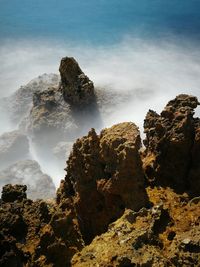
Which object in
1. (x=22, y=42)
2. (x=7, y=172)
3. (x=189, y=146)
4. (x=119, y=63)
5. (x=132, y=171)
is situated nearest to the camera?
(x=132, y=171)

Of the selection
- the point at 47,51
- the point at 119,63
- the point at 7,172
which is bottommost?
the point at 7,172

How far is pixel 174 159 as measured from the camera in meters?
24.0

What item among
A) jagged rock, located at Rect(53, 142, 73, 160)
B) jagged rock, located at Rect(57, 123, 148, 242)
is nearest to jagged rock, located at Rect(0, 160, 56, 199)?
jagged rock, located at Rect(53, 142, 73, 160)

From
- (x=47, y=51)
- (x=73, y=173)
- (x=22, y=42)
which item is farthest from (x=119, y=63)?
(x=73, y=173)

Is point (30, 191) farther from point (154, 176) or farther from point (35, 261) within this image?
point (35, 261)

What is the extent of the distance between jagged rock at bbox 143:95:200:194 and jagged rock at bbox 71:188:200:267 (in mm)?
4379

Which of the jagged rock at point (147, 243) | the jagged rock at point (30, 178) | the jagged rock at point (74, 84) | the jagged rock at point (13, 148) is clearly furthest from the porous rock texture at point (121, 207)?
the jagged rock at point (13, 148)

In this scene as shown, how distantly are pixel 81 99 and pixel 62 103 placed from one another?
14.9 ft

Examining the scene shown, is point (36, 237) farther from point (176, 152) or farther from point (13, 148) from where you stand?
point (13, 148)

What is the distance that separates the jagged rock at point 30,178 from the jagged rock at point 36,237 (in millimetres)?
45577

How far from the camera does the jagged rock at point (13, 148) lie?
286ft

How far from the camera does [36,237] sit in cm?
1919

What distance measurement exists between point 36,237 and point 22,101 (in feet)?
304

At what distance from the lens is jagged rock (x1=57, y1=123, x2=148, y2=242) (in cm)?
2186
